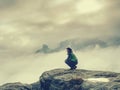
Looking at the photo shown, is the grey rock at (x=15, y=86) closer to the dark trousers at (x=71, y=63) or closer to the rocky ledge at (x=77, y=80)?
the rocky ledge at (x=77, y=80)

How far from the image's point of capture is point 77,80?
9069 cm

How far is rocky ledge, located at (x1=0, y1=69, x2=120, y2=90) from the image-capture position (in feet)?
283

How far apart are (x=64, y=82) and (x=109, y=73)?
35.7 feet

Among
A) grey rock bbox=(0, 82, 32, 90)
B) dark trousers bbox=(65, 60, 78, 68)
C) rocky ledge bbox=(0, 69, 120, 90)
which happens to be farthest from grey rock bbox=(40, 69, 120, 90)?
grey rock bbox=(0, 82, 32, 90)

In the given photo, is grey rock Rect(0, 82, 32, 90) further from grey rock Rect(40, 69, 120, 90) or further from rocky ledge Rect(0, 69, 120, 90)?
grey rock Rect(40, 69, 120, 90)

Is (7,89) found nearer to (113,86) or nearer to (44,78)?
(44,78)

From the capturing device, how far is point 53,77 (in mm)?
96312

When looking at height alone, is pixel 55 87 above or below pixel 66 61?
below

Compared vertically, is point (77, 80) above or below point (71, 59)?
below

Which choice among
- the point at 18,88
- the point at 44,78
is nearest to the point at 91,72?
the point at 44,78

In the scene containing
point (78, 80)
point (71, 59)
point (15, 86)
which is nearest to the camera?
point (78, 80)

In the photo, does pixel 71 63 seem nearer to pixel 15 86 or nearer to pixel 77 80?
pixel 77 80

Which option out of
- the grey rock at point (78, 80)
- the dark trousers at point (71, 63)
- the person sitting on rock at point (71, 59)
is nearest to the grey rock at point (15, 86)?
the grey rock at point (78, 80)

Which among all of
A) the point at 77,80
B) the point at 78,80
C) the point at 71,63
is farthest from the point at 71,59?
the point at 78,80
